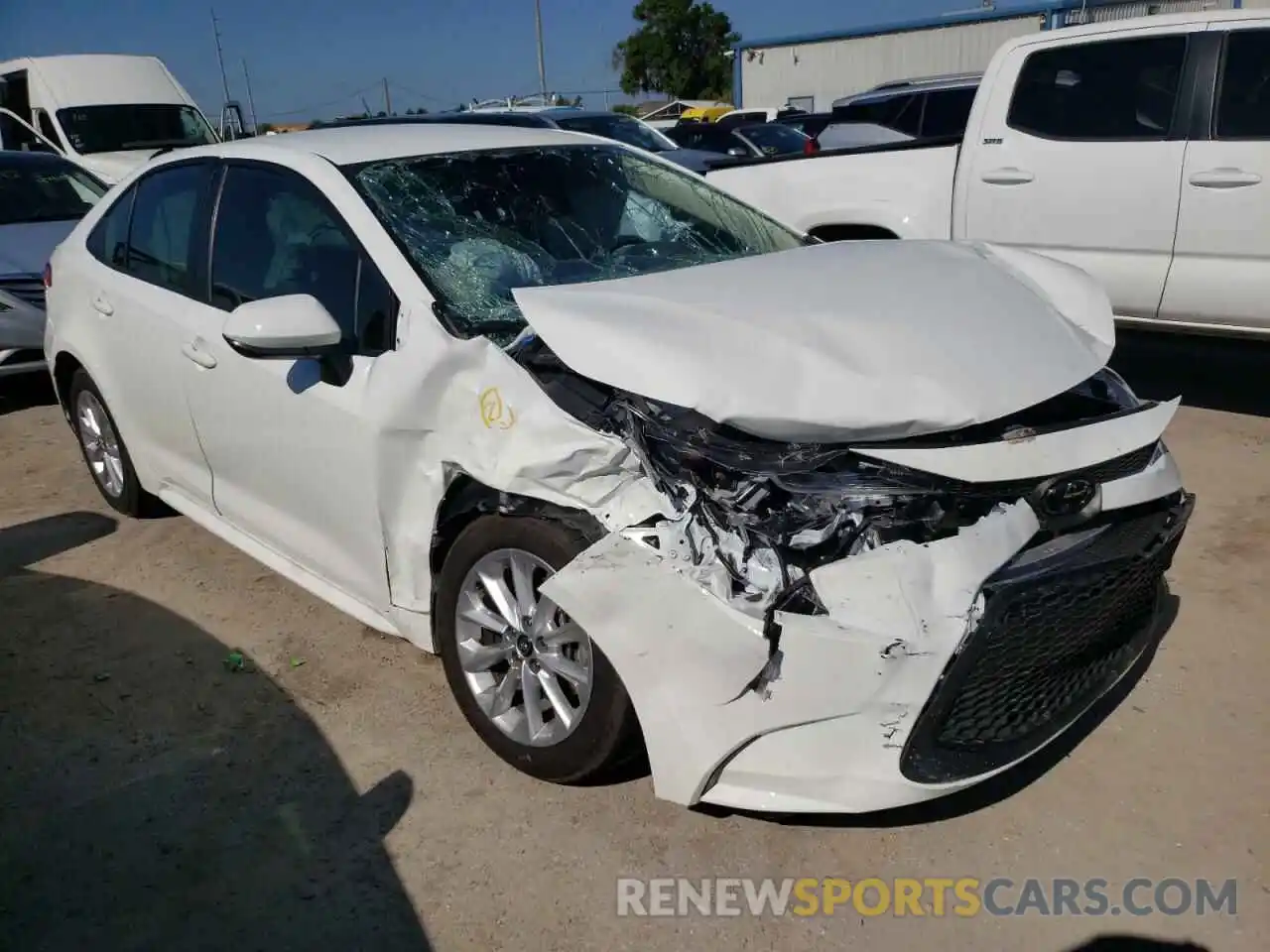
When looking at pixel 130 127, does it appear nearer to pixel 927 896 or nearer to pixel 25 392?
pixel 25 392

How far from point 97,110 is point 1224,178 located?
41.3 feet

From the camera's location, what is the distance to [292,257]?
3391 millimetres

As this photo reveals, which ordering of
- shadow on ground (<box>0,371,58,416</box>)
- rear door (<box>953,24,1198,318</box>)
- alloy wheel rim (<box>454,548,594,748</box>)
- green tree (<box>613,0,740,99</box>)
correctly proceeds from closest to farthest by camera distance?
alloy wheel rim (<box>454,548,594,748</box>)
rear door (<box>953,24,1198,318</box>)
shadow on ground (<box>0,371,58,416</box>)
green tree (<box>613,0,740,99</box>)

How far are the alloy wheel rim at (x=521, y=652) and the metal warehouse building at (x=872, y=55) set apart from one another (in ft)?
78.1

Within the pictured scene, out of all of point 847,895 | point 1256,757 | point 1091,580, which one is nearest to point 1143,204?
point 1256,757

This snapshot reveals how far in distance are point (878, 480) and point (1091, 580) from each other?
53 cm

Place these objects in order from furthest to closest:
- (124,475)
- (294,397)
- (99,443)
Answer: (99,443), (124,475), (294,397)

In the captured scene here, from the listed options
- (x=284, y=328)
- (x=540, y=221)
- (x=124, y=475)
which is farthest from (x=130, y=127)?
(x=284, y=328)

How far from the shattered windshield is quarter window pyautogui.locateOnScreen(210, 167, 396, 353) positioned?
149mm

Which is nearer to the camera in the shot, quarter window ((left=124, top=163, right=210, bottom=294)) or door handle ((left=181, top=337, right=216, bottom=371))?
door handle ((left=181, top=337, right=216, bottom=371))

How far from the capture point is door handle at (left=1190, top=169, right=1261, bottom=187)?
5055 mm

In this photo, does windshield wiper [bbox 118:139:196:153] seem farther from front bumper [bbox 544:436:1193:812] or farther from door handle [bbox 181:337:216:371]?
front bumper [bbox 544:436:1193:812]

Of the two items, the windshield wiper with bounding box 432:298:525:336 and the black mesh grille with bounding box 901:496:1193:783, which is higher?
the windshield wiper with bounding box 432:298:525:336

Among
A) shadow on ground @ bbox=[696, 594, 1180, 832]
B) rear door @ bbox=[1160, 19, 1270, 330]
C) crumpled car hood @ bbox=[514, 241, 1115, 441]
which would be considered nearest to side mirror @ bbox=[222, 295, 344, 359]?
crumpled car hood @ bbox=[514, 241, 1115, 441]
